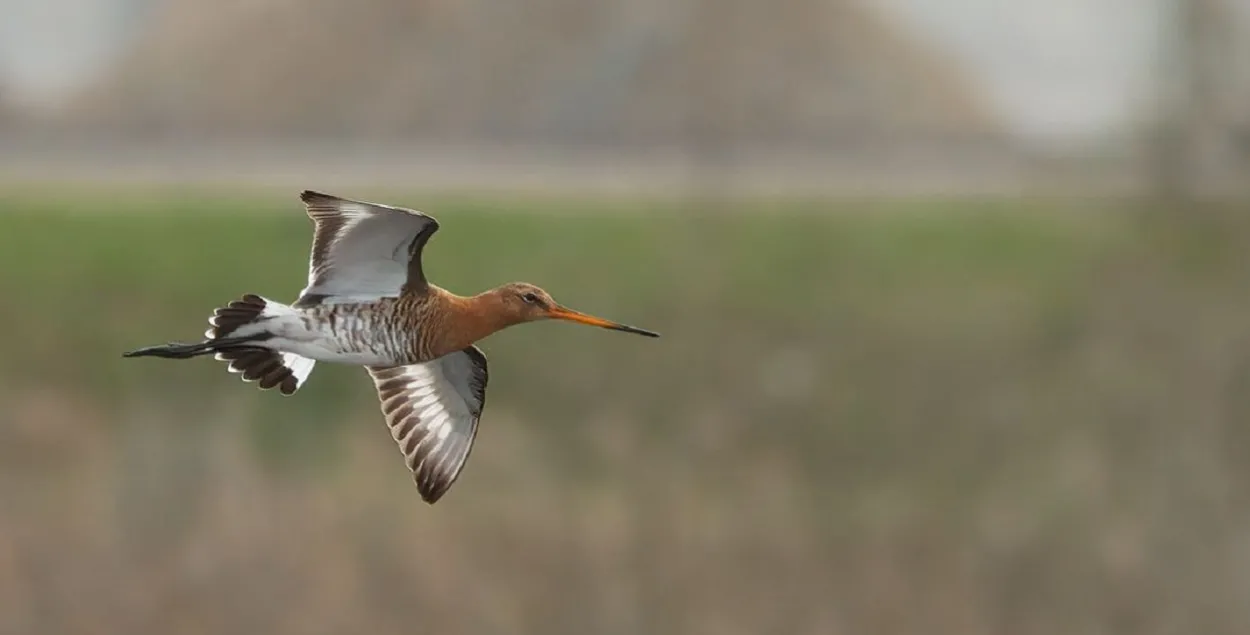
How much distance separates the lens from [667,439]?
85.1ft

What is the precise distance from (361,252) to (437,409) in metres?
1.31

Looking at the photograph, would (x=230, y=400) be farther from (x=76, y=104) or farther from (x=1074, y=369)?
(x=76, y=104)

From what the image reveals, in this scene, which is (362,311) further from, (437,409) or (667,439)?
(667,439)

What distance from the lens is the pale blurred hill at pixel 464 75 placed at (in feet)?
136

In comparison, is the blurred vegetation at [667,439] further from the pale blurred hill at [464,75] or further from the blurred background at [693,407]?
the pale blurred hill at [464,75]

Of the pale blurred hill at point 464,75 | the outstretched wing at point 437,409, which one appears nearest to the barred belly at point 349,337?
the outstretched wing at point 437,409

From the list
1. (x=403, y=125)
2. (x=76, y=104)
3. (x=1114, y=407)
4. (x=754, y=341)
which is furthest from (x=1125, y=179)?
(x=76, y=104)

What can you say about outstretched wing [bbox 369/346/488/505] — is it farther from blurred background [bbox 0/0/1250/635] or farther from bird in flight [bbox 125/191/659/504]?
blurred background [bbox 0/0/1250/635]

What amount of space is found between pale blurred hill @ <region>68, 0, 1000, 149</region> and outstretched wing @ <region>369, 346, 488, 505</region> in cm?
3133

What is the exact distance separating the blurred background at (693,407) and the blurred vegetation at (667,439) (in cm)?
5

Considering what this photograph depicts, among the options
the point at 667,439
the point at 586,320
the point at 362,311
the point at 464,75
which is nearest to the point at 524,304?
the point at 586,320

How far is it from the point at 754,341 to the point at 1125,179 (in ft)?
30.3

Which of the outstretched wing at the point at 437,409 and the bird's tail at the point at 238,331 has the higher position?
the bird's tail at the point at 238,331

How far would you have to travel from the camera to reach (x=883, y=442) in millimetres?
26547
